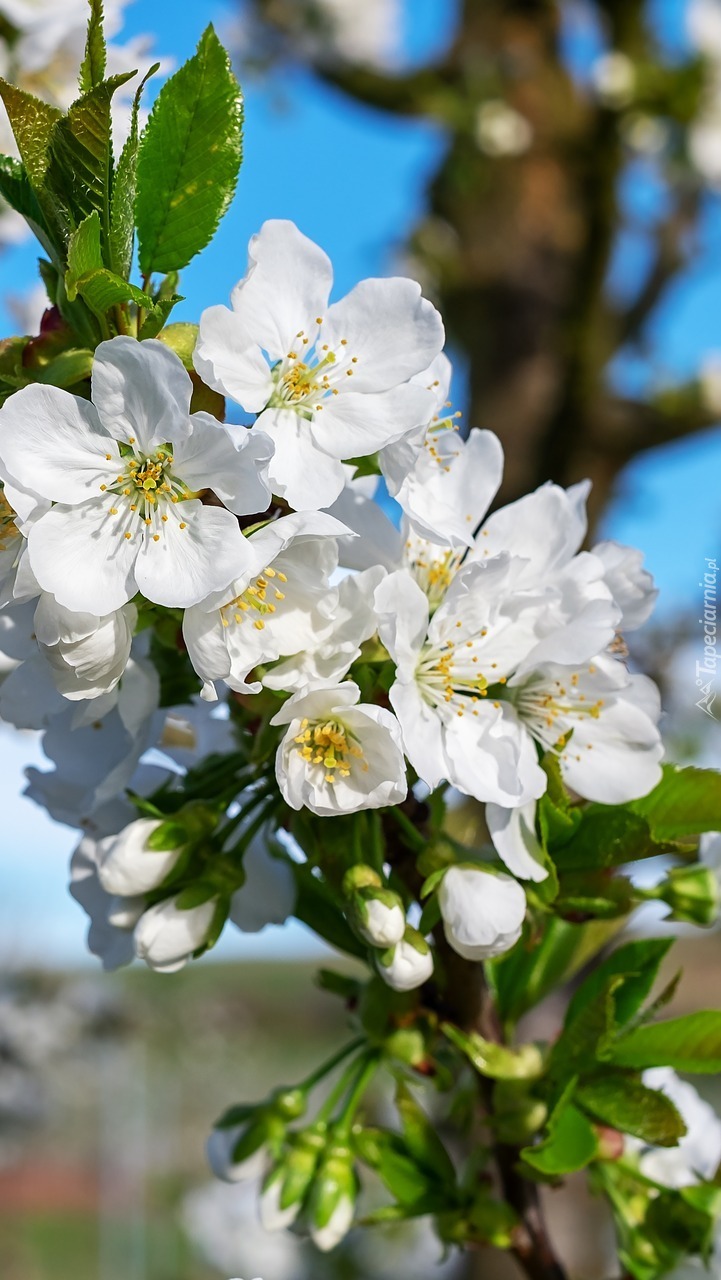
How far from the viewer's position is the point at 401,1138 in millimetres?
781

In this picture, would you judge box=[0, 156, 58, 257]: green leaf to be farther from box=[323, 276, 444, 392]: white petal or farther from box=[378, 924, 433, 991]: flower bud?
box=[378, 924, 433, 991]: flower bud

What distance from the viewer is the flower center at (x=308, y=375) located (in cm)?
62

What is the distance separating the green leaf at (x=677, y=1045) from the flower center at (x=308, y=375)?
406 mm

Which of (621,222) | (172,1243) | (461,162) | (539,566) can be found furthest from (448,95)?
(172,1243)

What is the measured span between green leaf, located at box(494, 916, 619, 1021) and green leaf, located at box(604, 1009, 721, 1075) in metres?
0.10

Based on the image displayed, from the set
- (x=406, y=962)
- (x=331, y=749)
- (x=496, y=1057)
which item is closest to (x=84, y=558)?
(x=331, y=749)

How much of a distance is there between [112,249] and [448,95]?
2.96m

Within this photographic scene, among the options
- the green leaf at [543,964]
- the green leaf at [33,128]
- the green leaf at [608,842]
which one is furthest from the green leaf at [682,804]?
the green leaf at [33,128]

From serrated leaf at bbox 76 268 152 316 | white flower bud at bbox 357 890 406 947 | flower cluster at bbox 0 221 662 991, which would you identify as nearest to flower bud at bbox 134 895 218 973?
flower cluster at bbox 0 221 662 991

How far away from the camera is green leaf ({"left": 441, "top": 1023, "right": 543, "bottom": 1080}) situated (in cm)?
71

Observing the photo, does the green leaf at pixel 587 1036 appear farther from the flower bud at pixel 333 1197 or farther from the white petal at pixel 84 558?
the white petal at pixel 84 558

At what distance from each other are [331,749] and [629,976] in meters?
0.28

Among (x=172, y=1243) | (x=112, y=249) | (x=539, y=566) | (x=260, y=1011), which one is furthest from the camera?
(x=260, y=1011)

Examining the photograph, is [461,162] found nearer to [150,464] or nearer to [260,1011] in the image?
[150,464]
